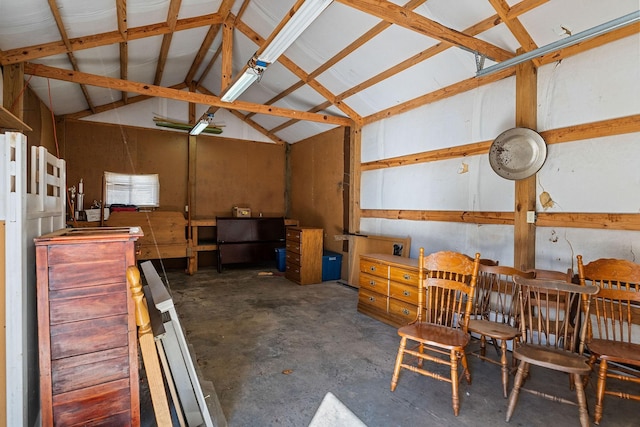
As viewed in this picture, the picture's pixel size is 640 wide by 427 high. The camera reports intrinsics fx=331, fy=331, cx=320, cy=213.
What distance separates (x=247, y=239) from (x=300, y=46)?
3666 millimetres

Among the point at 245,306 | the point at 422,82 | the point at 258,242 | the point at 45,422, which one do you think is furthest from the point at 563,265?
the point at 258,242

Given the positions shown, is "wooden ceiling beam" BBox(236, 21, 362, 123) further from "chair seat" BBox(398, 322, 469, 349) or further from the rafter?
"chair seat" BBox(398, 322, 469, 349)

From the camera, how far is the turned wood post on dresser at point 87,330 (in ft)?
5.25

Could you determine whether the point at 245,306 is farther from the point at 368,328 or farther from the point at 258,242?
the point at 258,242

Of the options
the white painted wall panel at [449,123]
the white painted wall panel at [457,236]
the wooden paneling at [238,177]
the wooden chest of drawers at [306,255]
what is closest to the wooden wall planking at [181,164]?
the wooden paneling at [238,177]

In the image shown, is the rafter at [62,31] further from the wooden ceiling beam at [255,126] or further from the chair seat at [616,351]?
the chair seat at [616,351]

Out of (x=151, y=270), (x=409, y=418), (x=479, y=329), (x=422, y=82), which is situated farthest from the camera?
(x=422, y=82)

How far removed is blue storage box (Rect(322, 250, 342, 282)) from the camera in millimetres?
5867

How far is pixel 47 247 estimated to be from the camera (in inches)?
62.7

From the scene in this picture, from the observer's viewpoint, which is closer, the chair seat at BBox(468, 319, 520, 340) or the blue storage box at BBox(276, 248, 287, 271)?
the chair seat at BBox(468, 319, 520, 340)

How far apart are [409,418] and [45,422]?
196cm

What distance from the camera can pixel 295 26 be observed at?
8.96ft

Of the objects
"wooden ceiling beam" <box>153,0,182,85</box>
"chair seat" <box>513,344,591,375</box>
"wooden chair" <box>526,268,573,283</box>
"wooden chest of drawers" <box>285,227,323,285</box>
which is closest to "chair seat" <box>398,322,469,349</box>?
"chair seat" <box>513,344,591,375</box>

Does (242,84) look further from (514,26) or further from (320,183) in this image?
(320,183)
